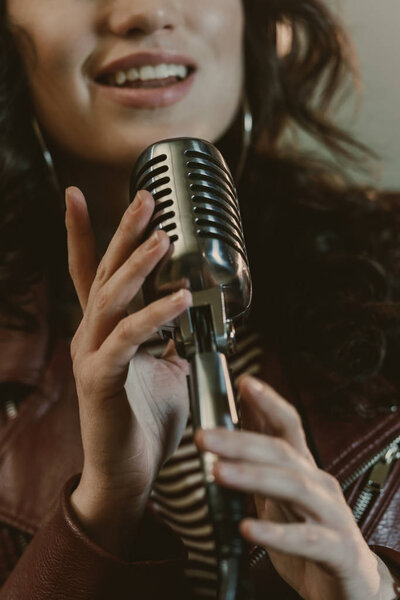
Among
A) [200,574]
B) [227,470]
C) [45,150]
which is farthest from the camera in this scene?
[45,150]

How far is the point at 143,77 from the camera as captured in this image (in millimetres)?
912

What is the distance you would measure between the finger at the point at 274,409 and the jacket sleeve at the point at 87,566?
0.32 m

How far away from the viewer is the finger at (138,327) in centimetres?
45

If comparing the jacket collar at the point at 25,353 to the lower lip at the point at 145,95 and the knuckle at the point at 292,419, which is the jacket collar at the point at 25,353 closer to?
the lower lip at the point at 145,95

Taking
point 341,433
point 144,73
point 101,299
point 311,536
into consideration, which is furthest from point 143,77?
point 311,536

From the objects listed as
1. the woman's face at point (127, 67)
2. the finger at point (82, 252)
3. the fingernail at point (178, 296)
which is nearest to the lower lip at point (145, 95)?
the woman's face at point (127, 67)

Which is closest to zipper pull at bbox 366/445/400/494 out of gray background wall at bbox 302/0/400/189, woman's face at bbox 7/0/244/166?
woman's face at bbox 7/0/244/166

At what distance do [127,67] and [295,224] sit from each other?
45 cm

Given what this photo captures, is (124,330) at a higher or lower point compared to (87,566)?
higher

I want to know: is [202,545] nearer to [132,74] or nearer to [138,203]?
[138,203]

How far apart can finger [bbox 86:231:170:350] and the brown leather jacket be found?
263mm

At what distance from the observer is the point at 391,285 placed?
1.04m

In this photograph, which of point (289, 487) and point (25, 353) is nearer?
point (289, 487)

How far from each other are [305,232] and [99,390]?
0.68m
